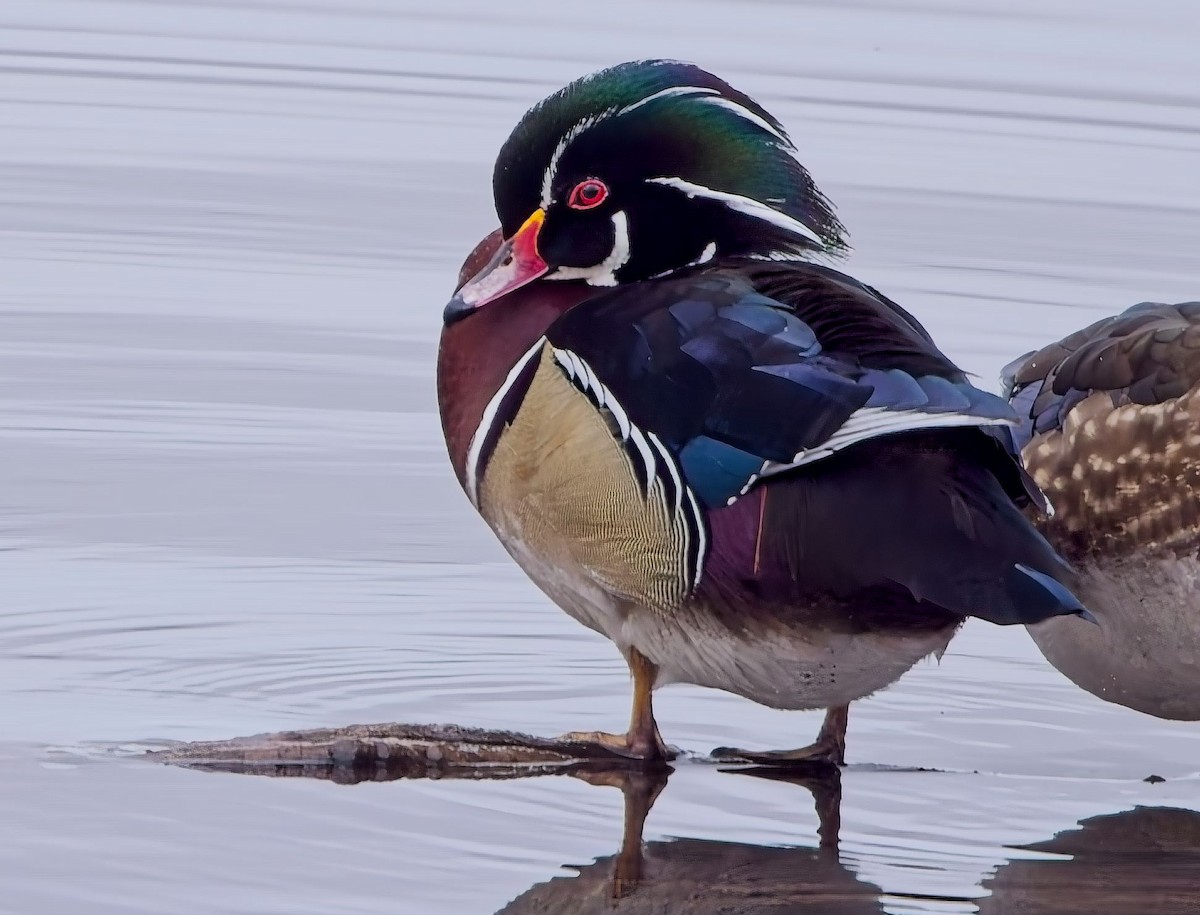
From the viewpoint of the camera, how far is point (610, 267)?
4.94 metres

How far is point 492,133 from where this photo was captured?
10750 mm

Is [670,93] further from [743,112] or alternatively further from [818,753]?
[818,753]

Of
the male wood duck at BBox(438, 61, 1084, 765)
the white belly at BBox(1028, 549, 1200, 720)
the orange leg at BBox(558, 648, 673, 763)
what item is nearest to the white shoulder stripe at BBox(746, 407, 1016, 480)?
the male wood duck at BBox(438, 61, 1084, 765)

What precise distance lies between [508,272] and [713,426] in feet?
2.27

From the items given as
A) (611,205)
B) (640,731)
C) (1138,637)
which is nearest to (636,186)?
(611,205)

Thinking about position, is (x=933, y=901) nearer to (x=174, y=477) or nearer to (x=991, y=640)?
(x=991, y=640)

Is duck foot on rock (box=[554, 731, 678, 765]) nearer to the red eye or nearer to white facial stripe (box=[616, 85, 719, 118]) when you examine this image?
the red eye

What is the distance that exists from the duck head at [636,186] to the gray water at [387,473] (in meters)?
0.90

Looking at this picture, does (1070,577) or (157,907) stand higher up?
(1070,577)

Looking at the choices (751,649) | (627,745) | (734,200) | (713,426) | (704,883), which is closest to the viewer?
(704,883)

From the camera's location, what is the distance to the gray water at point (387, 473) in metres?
4.28

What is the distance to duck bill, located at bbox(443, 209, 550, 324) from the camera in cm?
489

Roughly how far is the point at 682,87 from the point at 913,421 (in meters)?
1.04

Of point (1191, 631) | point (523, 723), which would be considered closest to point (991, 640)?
point (1191, 631)
